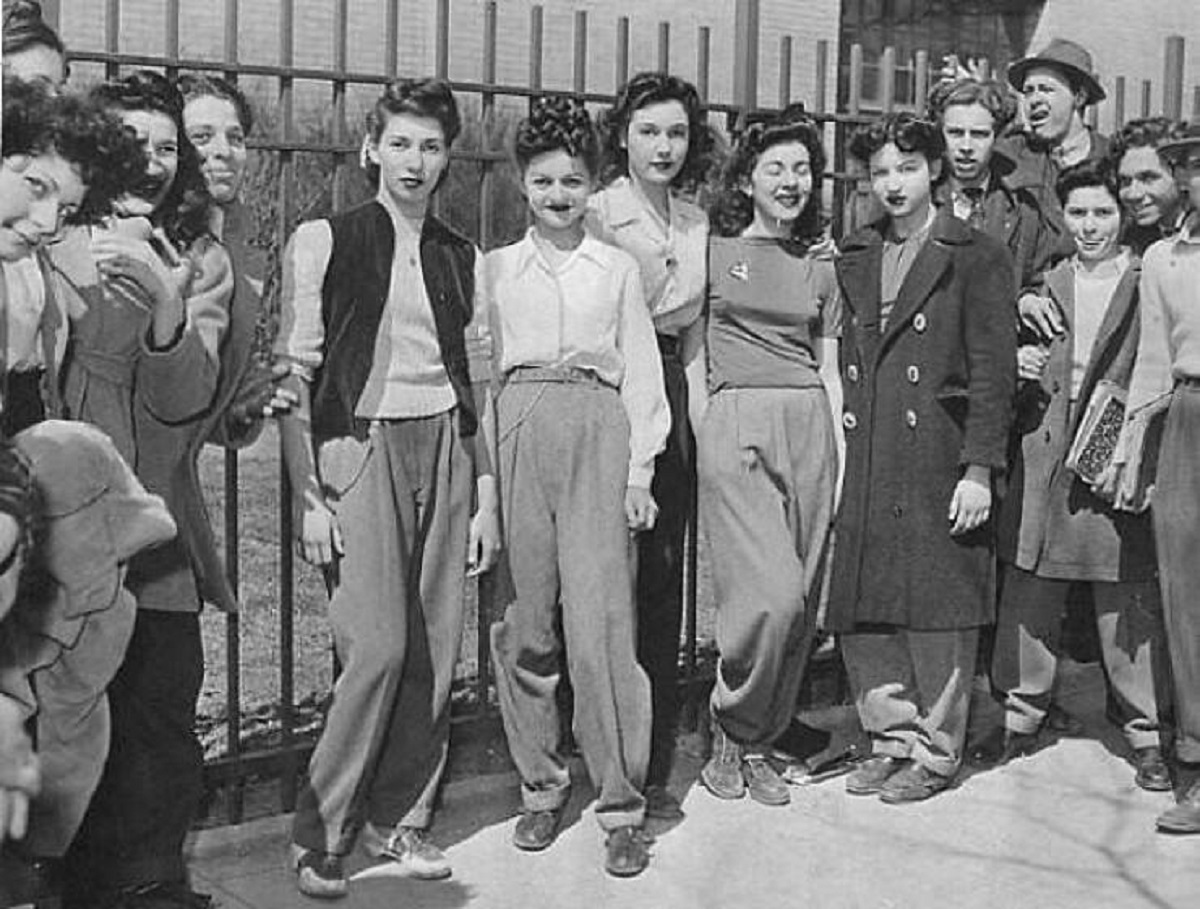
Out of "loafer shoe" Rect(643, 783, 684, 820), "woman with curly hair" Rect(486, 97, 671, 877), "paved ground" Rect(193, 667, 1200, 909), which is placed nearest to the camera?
"paved ground" Rect(193, 667, 1200, 909)

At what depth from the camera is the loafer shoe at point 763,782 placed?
5.59 meters

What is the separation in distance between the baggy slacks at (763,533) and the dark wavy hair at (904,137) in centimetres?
73

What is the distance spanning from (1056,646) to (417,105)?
105 inches

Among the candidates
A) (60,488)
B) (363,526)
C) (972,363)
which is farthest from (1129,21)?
(60,488)

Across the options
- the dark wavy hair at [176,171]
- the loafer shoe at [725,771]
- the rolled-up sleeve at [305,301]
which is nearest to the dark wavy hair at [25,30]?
the dark wavy hair at [176,171]

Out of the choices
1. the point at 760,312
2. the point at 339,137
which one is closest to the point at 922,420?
the point at 760,312

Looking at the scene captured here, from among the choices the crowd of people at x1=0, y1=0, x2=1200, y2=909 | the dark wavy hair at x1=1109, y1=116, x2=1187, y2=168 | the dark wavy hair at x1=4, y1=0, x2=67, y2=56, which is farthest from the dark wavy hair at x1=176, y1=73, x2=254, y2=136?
the dark wavy hair at x1=1109, y1=116, x2=1187, y2=168

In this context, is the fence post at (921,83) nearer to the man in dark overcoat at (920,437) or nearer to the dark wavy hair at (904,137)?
the dark wavy hair at (904,137)

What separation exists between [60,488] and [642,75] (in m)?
2.55

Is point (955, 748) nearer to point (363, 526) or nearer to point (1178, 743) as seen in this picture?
point (1178, 743)

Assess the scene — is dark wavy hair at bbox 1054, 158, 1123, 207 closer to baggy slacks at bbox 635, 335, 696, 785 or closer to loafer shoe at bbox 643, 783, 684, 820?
baggy slacks at bbox 635, 335, 696, 785

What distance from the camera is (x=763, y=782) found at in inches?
221

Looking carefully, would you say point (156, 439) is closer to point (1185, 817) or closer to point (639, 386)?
point (639, 386)

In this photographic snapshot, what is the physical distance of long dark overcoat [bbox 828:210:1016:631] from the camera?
553cm
